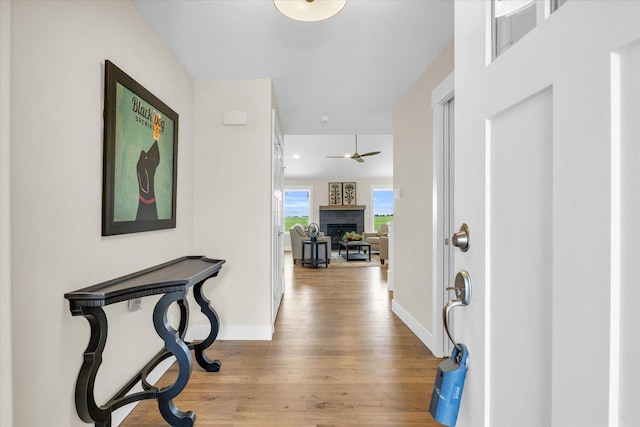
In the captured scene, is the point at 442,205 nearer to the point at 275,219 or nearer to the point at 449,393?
the point at 275,219

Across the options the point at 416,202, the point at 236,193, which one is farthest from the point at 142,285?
the point at 416,202

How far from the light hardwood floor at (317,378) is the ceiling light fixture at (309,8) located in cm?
213

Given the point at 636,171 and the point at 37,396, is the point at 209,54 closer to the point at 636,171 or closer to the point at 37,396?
the point at 37,396

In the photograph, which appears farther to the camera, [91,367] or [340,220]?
[340,220]

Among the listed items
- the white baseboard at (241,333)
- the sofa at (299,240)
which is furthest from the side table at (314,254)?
the white baseboard at (241,333)

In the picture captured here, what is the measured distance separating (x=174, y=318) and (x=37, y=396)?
132 cm

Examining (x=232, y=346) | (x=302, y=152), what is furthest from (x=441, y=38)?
(x=302, y=152)

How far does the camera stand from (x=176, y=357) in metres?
1.47

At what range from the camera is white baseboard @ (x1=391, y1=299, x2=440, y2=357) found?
7.93ft

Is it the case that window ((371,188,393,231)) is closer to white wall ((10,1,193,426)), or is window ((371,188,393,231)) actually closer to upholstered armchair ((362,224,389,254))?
upholstered armchair ((362,224,389,254))

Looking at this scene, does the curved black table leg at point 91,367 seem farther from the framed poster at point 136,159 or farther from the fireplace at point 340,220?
the fireplace at point 340,220

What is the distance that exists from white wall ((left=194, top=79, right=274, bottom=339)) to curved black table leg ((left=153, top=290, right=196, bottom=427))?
1.17 m

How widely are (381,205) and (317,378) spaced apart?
27.7ft

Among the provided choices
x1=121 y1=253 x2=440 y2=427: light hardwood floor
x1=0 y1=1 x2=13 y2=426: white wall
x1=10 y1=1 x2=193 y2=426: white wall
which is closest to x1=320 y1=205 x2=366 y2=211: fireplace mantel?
x1=121 y1=253 x2=440 y2=427: light hardwood floor
